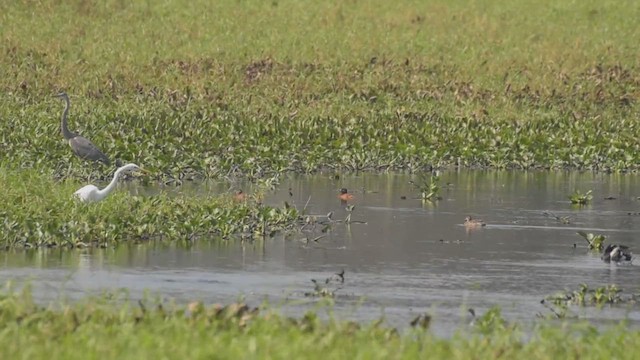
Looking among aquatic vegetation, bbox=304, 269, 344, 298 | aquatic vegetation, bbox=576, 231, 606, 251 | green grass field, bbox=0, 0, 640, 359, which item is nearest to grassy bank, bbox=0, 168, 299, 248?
green grass field, bbox=0, 0, 640, 359

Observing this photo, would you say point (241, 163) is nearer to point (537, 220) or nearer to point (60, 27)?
point (537, 220)

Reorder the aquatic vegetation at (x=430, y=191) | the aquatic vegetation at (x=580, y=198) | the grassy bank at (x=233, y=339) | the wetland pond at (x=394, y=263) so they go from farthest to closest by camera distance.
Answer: the aquatic vegetation at (x=430, y=191) < the aquatic vegetation at (x=580, y=198) < the wetland pond at (x=394, y=263) < the grassy bank at (x=233, y=339)

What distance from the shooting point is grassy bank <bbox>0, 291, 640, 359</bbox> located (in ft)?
35.0

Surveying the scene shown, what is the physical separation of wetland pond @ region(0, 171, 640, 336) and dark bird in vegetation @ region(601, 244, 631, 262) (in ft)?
0.47

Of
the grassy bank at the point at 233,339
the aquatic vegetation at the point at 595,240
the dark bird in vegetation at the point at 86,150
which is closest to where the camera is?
the grassy bank at the point at 233,339

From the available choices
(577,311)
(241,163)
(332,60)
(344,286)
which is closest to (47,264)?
(344,286)

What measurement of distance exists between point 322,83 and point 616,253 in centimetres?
2049

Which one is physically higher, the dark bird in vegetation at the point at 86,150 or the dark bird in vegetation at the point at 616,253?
the dark bird in vegetation at the point at 86,150

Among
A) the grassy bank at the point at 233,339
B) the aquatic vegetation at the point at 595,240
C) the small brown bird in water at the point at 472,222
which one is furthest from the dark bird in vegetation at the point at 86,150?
the grassy bank at the point at 233,339

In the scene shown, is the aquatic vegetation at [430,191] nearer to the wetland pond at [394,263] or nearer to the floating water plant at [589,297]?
the wetland pond at [394,263]

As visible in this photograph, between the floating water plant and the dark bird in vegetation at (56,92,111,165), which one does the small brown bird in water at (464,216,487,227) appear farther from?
the dark bird in vegetation at (56,92,111,165)

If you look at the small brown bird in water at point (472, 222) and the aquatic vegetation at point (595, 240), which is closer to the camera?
the aquatic vegetation at point (595, 240)

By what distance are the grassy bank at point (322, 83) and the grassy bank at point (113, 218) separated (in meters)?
4.03

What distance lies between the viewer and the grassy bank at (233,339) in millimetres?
10664
